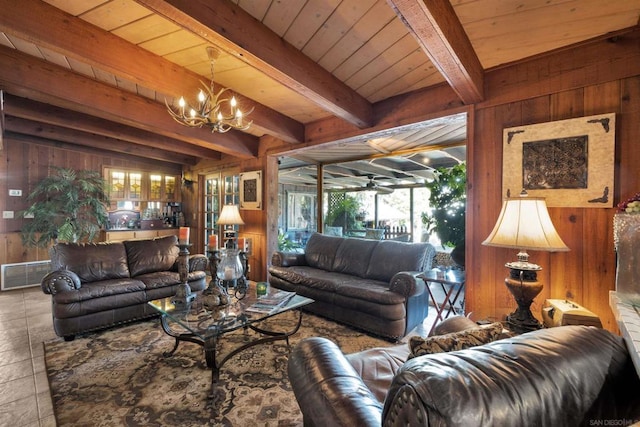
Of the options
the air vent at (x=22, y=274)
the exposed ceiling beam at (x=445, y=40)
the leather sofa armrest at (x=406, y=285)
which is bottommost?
the air vent at (x=22, y=274)

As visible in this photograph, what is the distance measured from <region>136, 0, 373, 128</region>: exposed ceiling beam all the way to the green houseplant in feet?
15.5

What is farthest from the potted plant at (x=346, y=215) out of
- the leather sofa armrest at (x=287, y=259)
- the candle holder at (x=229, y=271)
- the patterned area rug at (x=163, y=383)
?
the candle holder at (x=229, y=271)

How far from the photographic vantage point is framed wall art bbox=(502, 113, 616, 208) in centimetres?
198

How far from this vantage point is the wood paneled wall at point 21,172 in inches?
187

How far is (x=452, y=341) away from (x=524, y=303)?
1094 millimetres

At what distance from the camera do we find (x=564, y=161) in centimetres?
213

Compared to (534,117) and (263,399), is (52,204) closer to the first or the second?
(263,399)

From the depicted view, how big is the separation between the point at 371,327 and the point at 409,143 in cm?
263

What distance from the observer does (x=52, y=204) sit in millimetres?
4773

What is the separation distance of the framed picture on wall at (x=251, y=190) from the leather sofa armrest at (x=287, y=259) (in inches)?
46.7

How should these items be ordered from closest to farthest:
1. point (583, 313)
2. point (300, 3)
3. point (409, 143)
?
1. point (583, 313)
2. point (300, 3)
3. point (409, 143)

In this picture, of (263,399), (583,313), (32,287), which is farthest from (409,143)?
(32,287)

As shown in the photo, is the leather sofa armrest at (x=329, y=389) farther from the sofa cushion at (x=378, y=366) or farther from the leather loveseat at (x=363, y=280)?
the leather loveseat at (x=363, y=280)

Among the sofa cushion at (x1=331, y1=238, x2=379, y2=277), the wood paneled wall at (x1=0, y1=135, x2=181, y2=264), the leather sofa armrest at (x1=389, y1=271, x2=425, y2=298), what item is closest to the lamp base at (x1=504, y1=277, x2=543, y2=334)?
the leather sofa armrest at (x1=389, y1=271, x2=425, y2=298)
